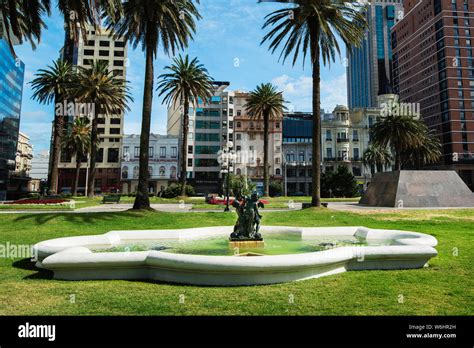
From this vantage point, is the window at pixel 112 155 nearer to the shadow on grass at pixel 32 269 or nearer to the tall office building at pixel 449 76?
the shadow on grass at pixel 32 269

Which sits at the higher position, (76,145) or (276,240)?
(76,145)

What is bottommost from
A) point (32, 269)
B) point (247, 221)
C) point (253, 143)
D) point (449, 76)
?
point (32, 269)

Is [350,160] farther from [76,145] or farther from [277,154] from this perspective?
[76,145]

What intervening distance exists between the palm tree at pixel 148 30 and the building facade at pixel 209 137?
55061 mm

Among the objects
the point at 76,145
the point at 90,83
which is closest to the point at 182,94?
the point at 90,83

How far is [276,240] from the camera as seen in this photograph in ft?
40.1

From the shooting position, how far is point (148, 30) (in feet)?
84.3

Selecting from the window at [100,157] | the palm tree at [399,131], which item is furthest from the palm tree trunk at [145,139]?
the window at [100,157]

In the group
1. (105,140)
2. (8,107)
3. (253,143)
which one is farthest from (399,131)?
(8,107)

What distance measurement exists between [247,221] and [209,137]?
7640cm

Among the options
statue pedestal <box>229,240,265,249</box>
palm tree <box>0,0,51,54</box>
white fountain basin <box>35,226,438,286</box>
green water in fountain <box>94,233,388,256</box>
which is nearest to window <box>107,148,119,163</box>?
palm tree <box>0,0,51,54</box>

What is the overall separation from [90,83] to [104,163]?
4258 centimetres

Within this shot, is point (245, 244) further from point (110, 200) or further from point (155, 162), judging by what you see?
point (155, 162)

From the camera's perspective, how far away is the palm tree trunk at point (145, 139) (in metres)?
23.7
